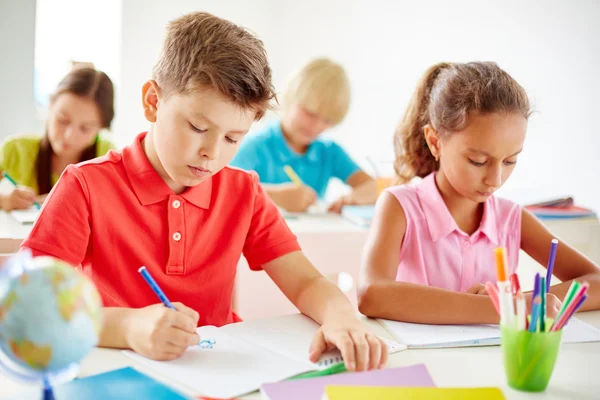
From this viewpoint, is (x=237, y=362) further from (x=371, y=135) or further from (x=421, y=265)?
(x=371, y=135)

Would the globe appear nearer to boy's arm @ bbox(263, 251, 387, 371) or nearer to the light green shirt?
boy's arm @ bbox(263, 251, 387, 371)

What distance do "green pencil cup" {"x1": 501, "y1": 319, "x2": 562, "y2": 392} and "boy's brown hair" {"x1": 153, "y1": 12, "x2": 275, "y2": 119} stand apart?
532 millimetres

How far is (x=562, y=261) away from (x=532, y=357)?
569 mm

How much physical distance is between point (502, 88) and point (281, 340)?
2.14ft

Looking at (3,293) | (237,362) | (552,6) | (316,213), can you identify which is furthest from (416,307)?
(552,6)

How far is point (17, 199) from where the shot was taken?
2033mm

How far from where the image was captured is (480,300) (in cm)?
113

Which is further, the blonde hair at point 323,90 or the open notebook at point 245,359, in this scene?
the blonde hair at point 323,90

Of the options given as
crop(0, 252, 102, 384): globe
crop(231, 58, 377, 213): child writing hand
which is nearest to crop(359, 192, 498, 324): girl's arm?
crop(0, 252, 102, 384): globe

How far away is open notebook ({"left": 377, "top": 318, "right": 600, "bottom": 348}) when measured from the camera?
3.37 feet

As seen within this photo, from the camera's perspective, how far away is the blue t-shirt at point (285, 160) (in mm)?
2656

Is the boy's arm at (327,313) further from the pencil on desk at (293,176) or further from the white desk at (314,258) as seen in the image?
the pencil on desk at (293,176)

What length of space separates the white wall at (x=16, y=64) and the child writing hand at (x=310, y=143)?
1375mm

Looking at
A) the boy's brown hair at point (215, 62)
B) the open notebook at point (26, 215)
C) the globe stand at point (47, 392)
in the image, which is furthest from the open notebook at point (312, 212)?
the globe stand at point (47, 392)
